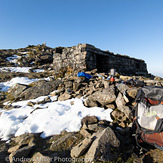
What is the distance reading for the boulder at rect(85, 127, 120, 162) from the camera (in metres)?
2.23

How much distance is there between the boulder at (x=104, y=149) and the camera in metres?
2.23

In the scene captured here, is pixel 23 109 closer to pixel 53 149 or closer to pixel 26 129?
pixel 26 129

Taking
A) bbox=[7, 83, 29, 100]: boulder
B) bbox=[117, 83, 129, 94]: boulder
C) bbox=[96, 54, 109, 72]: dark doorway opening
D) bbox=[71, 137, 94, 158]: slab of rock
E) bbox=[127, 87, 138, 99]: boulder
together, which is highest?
bbox=[96, 54, 109, 72]: dark doorway opening

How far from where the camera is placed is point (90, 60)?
9.12m

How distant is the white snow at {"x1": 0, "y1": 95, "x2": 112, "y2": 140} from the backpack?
1.32 m

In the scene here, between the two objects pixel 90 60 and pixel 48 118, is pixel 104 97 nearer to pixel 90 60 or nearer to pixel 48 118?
pixel 48 118

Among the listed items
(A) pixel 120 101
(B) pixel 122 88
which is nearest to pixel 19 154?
(A) pixel 120 101

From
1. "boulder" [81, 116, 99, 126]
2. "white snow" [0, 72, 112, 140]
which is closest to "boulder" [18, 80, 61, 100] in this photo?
"white snow" [0, 72, 112, 140]

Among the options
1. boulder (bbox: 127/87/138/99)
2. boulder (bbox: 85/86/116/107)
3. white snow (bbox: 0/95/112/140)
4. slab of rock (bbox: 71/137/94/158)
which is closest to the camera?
slab of rock (bbox: 71/137/94/158)

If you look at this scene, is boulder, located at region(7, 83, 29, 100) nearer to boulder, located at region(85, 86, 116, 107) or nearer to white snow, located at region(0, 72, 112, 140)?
white snow, located at region(0, 72, 112, 140)

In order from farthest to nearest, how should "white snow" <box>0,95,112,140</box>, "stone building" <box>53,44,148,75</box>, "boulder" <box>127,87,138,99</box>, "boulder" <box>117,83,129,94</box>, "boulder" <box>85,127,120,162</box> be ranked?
"stone building" <box>53,44,148,75</box> < "boulder" <box>117,83,129,94</box> < "boulder" <box>127,87,138,99</box> < "white snow" <box>0,95,112,140</box> < "boulder" <box>85,127,120,162</box>

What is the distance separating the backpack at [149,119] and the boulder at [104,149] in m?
0.87

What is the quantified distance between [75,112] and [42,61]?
2166 cm

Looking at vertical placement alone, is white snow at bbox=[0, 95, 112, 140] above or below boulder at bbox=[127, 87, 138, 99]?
below
